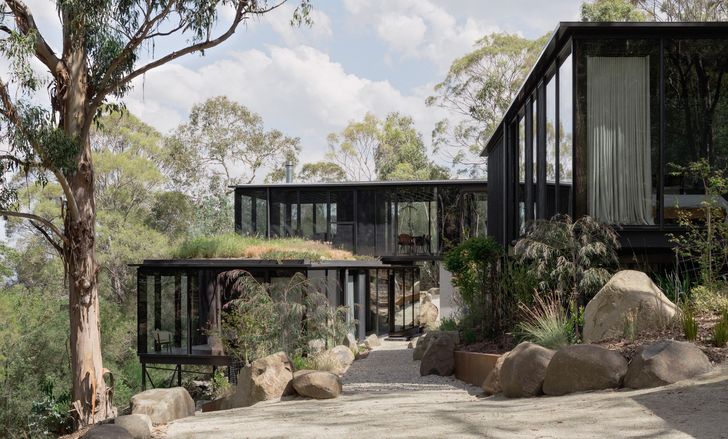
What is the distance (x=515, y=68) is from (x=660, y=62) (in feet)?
79.7

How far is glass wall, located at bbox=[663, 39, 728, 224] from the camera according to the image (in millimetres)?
9859

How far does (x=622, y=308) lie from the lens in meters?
8.02

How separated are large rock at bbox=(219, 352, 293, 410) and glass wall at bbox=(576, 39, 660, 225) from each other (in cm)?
454

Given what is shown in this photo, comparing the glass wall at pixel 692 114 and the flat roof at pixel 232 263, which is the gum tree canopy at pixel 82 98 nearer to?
the flat roof at pixel 232 263

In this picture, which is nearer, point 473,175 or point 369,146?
point 473,175

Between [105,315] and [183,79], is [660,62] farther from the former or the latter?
[183,79]

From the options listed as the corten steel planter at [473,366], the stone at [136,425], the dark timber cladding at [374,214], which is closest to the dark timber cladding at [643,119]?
the corten steel planter at [473,366]

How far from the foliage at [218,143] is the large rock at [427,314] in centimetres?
1449

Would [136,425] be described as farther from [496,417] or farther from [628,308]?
[628,308]

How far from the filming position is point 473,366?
10133mm

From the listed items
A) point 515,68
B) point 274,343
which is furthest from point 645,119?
point 515,68

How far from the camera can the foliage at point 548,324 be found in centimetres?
859

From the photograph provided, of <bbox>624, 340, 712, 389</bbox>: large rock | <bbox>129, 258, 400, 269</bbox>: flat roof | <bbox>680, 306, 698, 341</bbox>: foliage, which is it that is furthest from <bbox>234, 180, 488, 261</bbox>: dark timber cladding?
<bbox>624, 340, 712, 389</bbox>: large rock

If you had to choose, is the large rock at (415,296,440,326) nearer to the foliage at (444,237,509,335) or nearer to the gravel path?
the foliage at (444,237,509,335)
